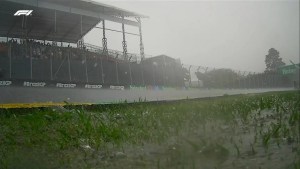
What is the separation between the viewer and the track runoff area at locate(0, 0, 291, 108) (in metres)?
14.7

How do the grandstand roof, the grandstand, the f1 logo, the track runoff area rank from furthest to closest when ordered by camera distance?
the f1 logo < the grandstand roof < the grandstand < the track runoff area

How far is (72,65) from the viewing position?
57.1ft

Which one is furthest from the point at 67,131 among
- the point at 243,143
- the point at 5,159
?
the point at 243,143

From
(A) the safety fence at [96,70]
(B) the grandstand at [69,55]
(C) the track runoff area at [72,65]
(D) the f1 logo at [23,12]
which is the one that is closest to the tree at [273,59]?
(A) the safety fence at [96,70]

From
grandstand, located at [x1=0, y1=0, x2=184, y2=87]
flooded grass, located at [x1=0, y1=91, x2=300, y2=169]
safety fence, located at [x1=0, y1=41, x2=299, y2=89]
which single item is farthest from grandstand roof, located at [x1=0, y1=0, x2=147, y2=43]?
flooded grass, located at [x1=0, y1=91, x2=300, y2=169]

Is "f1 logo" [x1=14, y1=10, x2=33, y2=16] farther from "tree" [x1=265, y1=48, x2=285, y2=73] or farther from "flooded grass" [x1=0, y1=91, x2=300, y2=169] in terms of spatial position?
"tree" [x1=265, y1=48, x2=285, y2=73]

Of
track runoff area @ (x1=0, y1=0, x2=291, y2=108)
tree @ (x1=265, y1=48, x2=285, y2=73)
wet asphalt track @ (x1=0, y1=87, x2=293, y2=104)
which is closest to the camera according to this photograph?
wet asphalt track @ (x1=0, y1=87, x2=293, y2=104)

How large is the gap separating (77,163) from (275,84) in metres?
29.0

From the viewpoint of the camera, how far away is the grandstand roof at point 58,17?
18.9 m

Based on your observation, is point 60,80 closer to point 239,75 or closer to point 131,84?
point 131,84

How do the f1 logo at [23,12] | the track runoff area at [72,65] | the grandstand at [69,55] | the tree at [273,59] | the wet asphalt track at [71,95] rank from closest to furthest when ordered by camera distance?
the wet asphalt track at [71,95]
the track runoff area at [72,65]
the grandstand at [69,55]
the f1 logo at [23,12]
the tree at [273,59]

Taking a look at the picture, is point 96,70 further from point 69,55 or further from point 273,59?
point 273,59

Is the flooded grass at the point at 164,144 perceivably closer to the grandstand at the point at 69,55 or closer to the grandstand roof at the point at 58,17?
the grandstand at the point at 69,55

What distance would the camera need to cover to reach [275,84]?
29766 mm
